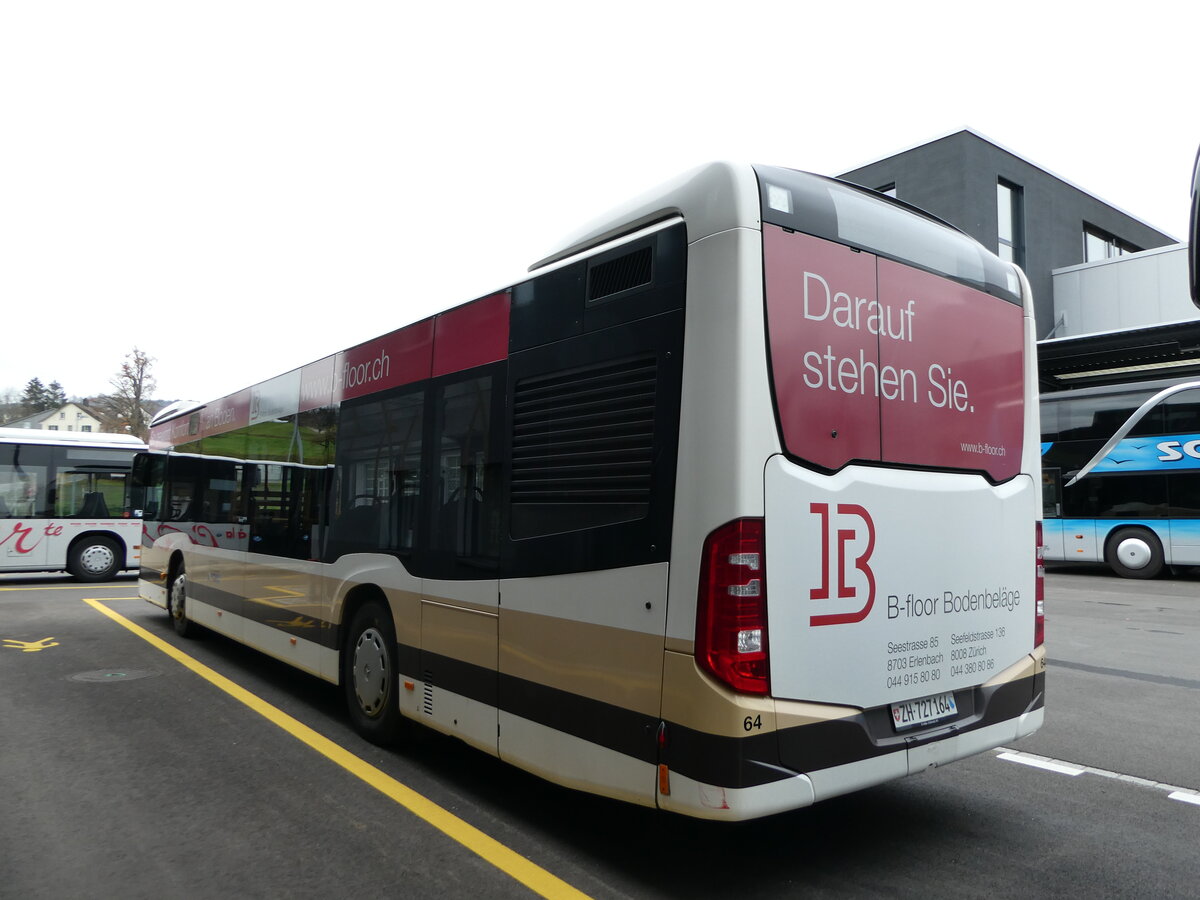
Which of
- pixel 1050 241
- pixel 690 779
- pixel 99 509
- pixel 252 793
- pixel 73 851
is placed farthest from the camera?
pixel 1050 241

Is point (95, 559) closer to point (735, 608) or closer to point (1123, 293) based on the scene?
point (735, 608)

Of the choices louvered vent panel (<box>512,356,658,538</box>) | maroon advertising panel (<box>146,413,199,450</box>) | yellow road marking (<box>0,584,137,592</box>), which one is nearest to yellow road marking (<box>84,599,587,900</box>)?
louvered vent panel (<box>512,356,658,538</box>)

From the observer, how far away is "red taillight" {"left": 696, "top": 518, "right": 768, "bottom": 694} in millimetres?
3314

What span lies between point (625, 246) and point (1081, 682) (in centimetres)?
663

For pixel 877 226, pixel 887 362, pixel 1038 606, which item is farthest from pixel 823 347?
pixel 1038 606

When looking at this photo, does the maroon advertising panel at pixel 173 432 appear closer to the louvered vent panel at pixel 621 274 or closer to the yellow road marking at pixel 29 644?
the yellow road marking at pixel 29 644

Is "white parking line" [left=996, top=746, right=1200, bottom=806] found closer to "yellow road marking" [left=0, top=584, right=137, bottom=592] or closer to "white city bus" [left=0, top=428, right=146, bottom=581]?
"yellow road marking" [left=0, top=584, right=137, bottom=592]

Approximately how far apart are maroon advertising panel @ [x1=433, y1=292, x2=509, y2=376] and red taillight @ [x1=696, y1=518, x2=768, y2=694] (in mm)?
1914

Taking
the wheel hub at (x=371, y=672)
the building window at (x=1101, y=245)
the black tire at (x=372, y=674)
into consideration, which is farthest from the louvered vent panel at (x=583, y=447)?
the building window at (x=1101, y=245)

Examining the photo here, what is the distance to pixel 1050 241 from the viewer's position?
3077 cm

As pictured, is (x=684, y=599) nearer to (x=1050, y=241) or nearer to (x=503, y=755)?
(x=503, y=755)

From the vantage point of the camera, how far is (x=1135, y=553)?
63.6 ft

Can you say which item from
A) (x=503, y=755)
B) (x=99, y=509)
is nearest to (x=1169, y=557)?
(x=503, y=755)

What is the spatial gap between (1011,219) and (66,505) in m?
29.0
